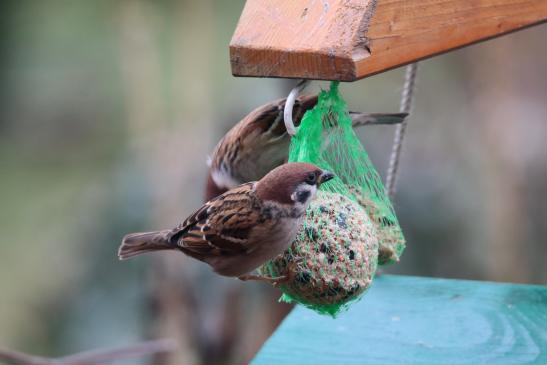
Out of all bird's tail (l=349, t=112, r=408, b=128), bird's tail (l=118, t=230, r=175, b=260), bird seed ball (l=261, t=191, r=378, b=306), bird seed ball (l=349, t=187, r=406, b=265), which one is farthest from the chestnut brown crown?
bird's tail (l=349, t=112, r=408, b=128)

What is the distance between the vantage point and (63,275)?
16.2ft

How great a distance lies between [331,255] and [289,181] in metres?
0.24

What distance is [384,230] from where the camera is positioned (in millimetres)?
2701

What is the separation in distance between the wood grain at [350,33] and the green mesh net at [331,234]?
290mm

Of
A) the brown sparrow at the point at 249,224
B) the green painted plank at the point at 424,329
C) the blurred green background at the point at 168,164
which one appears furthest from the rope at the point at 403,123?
the blurred green background at the point at 168,164

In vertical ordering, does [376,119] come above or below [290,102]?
below

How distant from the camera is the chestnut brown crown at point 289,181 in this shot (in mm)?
2301

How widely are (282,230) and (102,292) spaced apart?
9.10 ft

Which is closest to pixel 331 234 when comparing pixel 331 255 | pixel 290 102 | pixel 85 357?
pixel 331 255

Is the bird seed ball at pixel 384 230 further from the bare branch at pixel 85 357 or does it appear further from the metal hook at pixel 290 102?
the bare branch at pixel 85 357

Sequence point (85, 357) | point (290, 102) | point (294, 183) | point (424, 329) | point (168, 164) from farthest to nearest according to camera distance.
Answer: point (168, 164), point (424, 329), point (294, 183), point (290, 102), point (85, 357)

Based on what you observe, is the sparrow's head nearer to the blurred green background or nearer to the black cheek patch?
the black cheek patch

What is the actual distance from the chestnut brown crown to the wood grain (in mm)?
339

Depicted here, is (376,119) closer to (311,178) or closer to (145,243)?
(311,178)
